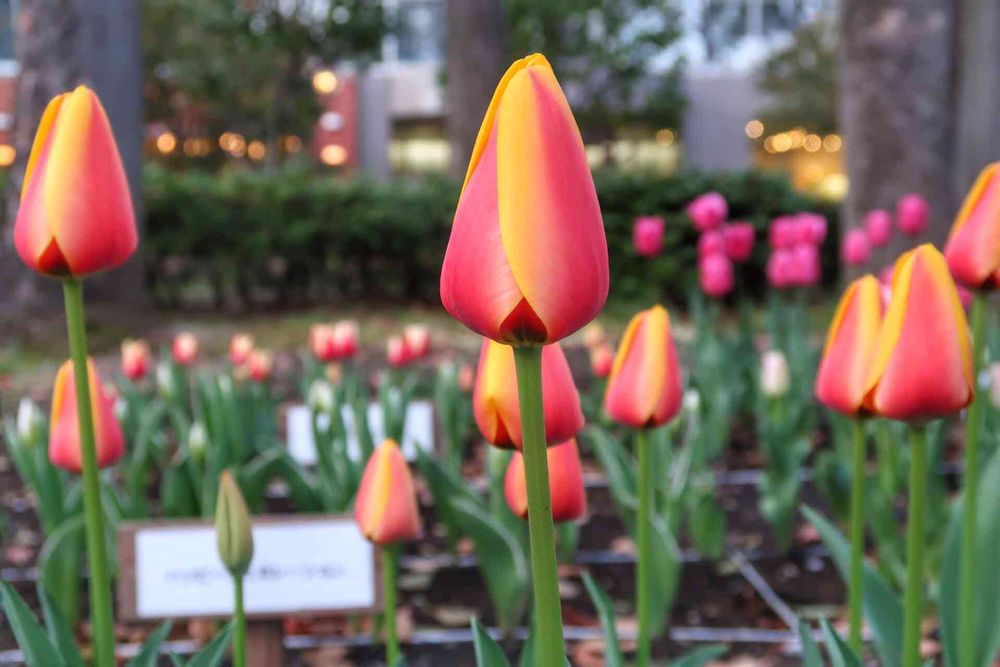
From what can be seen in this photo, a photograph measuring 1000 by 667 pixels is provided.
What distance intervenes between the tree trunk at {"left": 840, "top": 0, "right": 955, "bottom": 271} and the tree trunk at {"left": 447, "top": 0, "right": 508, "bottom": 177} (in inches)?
126

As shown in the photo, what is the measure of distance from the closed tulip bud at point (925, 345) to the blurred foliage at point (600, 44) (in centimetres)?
1473

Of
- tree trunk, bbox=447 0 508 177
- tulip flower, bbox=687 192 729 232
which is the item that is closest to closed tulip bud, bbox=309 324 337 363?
tulip flower, bbox=687 192 729 232

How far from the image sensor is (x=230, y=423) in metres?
2.73

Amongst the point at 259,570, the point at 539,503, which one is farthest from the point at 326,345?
the point at 539,503

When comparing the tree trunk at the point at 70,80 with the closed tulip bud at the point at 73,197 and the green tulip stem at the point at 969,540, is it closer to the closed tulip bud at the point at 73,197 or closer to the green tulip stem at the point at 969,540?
the closed tulip bud at the point at 73,197

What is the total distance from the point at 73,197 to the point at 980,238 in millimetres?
994

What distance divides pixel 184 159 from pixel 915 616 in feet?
73.6

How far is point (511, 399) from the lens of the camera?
1007 millimetres

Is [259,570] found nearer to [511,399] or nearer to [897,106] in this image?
[511,399]

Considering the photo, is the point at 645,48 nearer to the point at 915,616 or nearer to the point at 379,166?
the point at 379,166

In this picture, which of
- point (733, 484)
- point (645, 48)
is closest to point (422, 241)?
point (733, 484)

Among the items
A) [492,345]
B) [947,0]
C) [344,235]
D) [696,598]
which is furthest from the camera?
[344,235]

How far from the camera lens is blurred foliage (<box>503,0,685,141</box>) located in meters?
17.0

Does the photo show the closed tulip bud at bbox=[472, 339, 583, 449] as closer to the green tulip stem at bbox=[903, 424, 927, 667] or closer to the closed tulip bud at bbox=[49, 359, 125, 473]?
the green tulip stem at bbox=[903, 424, 927, 667]
